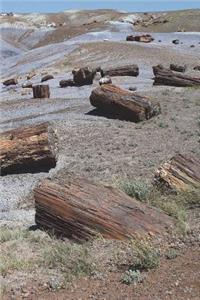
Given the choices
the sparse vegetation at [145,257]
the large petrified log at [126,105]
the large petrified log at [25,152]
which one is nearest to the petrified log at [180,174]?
the sparse vegetation at [145,257]

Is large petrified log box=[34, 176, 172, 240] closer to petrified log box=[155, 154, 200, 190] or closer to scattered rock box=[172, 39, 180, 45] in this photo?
petrified log box=[155, 154, 200, 190]

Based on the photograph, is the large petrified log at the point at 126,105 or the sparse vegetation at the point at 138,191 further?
the large petrified log at the point at 126,105

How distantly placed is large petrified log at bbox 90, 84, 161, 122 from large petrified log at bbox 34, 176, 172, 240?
9505 mm

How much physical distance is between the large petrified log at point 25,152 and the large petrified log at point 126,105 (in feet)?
15.6

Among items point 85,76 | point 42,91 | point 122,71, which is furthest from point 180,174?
point 122,71

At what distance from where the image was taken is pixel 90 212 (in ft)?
31.3

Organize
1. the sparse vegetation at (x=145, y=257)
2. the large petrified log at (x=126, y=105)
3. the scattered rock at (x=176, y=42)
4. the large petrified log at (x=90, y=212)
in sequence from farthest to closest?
the scattered rock at (x=176, y=42) < the large petrified log at (x=126, y=105) < the large petrified log at (x=90, y=212) < the sparse vegetation at (x=145, y=257)

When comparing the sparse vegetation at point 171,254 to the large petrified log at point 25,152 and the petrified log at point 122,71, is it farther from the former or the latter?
the petrified log at point 122,71

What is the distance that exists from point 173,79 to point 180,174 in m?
15.2

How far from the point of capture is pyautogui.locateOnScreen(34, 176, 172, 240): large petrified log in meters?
9.36

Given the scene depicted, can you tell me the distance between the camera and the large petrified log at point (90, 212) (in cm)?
936

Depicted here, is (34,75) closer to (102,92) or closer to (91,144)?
(102,92)

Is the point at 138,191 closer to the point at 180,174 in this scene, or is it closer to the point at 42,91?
the point at 180,174

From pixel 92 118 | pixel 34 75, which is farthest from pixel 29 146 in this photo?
pixel 34 75
